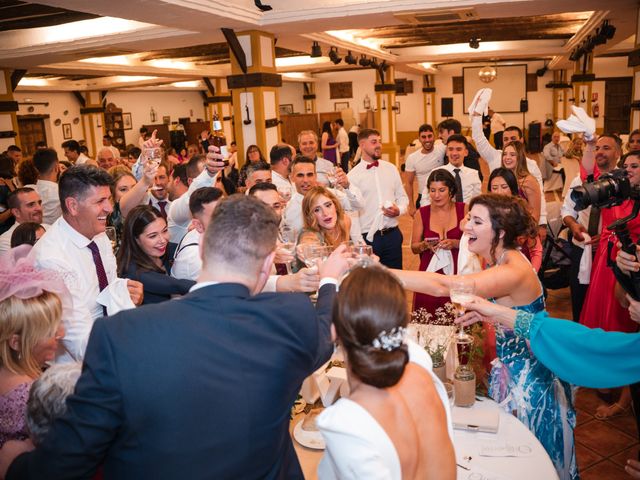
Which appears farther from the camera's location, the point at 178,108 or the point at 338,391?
the point at 178,108

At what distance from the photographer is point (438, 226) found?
3902 millimetres

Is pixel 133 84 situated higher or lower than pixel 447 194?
higher

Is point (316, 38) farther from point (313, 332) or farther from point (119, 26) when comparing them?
point (313, 332)

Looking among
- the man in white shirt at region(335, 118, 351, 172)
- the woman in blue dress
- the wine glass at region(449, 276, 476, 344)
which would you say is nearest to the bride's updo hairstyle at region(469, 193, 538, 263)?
the woman in blue dress

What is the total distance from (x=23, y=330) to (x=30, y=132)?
14.7 meters

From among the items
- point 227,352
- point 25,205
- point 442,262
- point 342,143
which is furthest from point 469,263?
point 342,143

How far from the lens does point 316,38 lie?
8.09 meters

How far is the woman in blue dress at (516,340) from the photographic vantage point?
7.48ft

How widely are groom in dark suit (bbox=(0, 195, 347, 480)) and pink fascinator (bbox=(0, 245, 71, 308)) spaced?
51cm

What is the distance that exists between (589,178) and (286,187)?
241 cm

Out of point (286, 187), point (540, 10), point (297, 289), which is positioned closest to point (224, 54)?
point (540, 10)

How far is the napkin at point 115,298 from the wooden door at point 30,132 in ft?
44.1

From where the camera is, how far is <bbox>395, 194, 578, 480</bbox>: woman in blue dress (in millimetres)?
2279

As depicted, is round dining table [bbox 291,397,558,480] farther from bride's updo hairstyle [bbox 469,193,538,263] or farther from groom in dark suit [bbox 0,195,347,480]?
bride's updo hairstyle [bbox 469,193,538,263]
